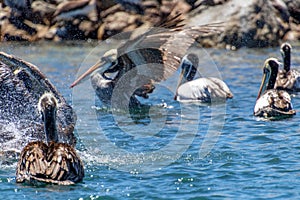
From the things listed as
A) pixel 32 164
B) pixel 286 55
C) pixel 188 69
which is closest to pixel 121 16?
pixel 188 69

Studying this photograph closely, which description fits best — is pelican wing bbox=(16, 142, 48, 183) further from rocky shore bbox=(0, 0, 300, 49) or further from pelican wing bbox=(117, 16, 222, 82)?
rocky shore bbox=(0, 0, 300, 49)

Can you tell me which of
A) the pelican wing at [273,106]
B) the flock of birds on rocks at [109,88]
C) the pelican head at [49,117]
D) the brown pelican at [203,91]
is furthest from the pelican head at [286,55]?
the pelican head at [49,117]

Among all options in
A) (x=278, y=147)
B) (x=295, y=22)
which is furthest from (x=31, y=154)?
(x=295, y=22)

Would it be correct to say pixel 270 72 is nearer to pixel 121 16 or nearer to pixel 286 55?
pixel 286 55

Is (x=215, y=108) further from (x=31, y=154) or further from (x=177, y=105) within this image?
(x=31, y=154)

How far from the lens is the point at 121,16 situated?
22.8 m

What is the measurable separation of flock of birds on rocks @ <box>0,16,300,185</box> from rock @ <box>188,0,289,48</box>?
19.5 feet

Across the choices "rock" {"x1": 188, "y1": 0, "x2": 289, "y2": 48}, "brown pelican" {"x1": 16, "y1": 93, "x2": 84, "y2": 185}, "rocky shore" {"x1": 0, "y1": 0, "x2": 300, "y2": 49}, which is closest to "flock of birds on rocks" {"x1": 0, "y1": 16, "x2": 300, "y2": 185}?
"brown pelican" {"x1": 16, "y1": 93, "x2": 84, "y2": 185}

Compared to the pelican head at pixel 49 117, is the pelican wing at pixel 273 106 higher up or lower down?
lower down

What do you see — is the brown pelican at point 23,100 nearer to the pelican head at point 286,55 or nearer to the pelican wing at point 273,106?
the pelican wing at point 273,106

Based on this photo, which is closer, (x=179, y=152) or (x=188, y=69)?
(x=179, y=152)

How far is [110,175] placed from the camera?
7.89m

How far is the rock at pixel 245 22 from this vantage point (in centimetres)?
2078

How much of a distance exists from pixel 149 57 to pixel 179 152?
2595 mm
